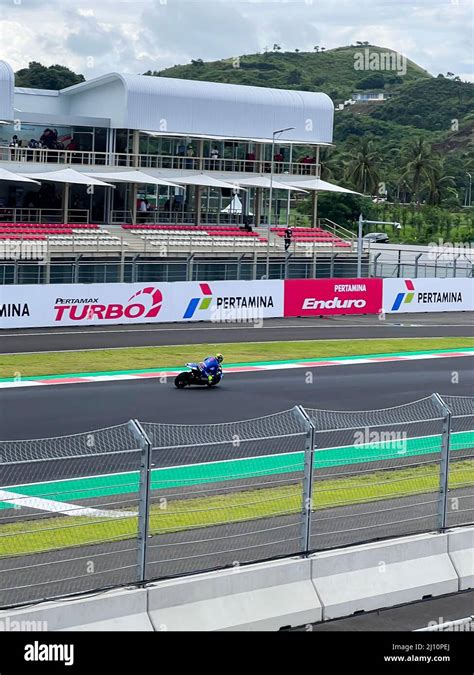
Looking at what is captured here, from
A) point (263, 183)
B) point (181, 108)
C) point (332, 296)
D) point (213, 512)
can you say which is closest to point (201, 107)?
point (181, 108)

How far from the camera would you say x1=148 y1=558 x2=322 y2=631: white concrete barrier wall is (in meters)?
9.71

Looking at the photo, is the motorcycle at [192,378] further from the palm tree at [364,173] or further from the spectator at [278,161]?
the palm tree at [364,173]

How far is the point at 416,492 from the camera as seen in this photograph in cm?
1294

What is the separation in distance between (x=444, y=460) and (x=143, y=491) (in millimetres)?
3659

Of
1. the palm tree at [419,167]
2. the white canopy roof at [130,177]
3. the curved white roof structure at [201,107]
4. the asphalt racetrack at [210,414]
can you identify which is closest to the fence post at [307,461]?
the asphalt racetrack at [210,414]

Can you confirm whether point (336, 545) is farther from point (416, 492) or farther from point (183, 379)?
point (183, 379)

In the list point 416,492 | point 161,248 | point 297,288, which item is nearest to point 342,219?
point 161,248

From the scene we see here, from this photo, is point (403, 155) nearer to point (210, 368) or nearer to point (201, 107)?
point (201, 107)

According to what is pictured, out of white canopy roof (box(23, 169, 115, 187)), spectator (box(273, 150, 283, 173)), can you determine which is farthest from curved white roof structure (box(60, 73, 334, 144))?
white canopy roof (box(23, 169, 115, 187))

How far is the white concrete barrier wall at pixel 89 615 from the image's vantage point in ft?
29.0

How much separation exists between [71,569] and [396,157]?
438 feet

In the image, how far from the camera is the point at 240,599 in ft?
33.3

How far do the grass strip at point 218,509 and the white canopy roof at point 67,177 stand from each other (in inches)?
1470

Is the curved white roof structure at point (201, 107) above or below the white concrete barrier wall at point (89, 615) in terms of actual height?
above
